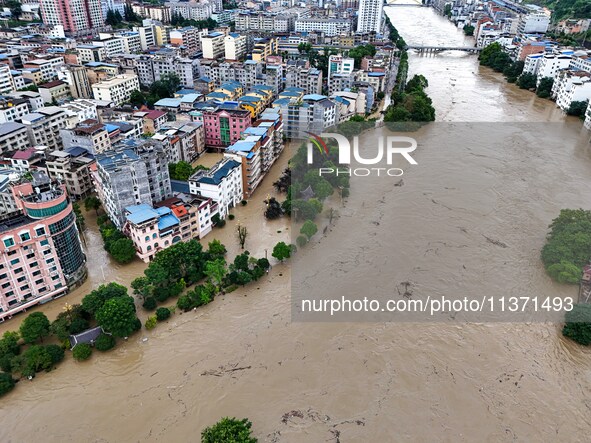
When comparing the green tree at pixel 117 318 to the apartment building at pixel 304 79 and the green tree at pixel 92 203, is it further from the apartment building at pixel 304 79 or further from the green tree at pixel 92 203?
the apartment building at pixel 304 79

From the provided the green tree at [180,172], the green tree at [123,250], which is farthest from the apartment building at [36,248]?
the green tree at [180,172]

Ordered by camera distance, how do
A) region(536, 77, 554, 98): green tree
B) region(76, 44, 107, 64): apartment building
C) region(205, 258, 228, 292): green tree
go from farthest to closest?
region(76, 44, 107, 64): apartment building < region(536, 77, 554, 98): green tree < region(205, 258, 228, 292): green tree

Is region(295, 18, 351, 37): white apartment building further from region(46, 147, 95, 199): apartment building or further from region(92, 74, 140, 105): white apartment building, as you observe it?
region(46, 147, 95, 199): apartment building

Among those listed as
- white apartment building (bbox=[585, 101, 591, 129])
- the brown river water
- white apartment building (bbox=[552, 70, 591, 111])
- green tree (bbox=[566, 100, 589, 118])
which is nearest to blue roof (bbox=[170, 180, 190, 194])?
the brown river water

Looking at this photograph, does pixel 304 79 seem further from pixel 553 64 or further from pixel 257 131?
pixel 553 64

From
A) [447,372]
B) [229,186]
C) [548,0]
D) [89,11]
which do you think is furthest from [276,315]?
[548,0]
